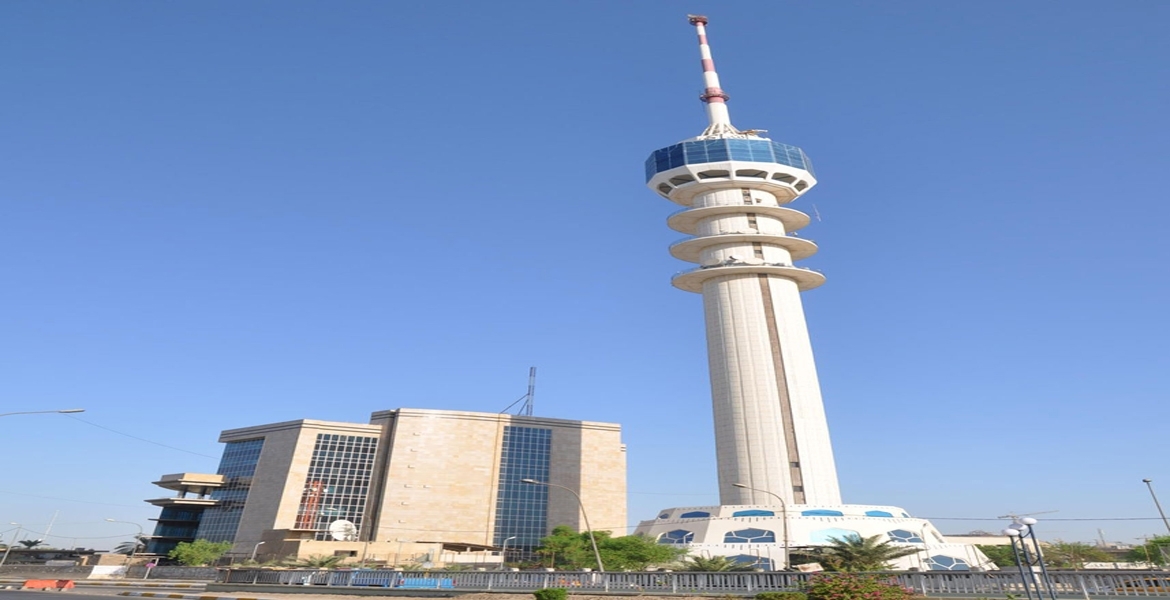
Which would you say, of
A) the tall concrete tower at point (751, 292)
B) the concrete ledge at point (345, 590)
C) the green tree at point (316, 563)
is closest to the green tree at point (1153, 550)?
the tall concrete tower at point (751, 292)

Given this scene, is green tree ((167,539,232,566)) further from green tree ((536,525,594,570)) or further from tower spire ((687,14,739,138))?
tower spire ((687,14,739,138))

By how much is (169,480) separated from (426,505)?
3909cm

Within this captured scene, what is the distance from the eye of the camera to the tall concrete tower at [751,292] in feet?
229

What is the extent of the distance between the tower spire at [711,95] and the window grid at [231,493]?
244 feet

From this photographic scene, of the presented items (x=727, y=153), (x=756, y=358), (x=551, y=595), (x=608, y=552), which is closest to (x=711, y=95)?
(x=727, y=153)

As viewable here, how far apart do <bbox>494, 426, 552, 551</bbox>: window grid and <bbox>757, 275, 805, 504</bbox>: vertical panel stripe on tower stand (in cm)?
3522

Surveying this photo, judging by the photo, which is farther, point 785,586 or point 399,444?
point 399,444

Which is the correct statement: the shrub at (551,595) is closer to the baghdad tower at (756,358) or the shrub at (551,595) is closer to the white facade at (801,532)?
the baghdad tower at (756,358)

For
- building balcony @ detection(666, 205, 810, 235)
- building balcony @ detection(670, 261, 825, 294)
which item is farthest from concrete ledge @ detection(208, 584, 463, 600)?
building balcony @ detection(666, 205, 810, 235)

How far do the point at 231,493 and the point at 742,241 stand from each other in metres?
74.8

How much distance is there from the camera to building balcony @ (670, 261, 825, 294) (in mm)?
78500

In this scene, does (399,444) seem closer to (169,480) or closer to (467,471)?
(467,471)

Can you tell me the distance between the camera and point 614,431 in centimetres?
9981

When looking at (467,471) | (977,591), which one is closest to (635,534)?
(467,471)
